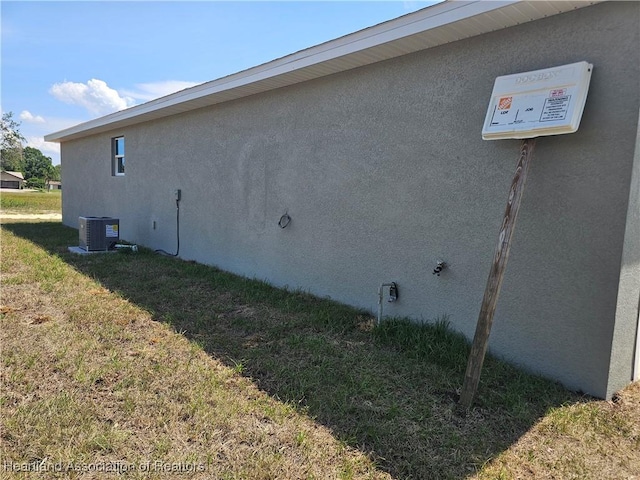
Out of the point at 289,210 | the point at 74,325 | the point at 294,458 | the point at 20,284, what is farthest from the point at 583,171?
the point at 20,284

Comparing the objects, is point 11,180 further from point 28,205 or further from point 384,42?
point 384,42

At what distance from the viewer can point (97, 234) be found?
791 centimetres

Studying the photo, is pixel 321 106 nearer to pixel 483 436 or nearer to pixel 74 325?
pixel 74 325

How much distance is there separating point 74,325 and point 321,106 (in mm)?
3304

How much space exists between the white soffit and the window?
4.02 meters

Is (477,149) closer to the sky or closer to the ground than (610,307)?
closer to the sky

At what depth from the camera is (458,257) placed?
3611 mm

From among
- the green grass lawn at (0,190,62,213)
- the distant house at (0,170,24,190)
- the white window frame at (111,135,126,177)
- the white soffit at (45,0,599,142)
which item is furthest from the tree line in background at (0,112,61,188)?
the white soffit at (45,0,599,142)

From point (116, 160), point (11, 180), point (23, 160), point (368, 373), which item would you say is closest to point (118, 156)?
point (116, 160)

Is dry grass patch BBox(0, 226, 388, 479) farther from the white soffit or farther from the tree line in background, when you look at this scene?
the tree line in background

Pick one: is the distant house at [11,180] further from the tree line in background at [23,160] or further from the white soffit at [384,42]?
the white soffit at [384,42]

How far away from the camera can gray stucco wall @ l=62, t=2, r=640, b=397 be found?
2.80 metres

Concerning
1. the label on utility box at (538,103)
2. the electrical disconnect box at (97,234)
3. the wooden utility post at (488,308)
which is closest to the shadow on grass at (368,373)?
the wooden utility post at (488,308)

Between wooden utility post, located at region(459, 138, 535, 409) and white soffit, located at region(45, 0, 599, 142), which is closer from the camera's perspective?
wooden utility post, located at region(459, 138, 535, 409)
